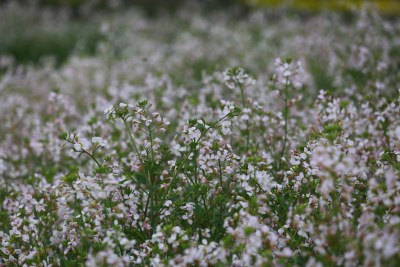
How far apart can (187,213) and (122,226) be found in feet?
1.57

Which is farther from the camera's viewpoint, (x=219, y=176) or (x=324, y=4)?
(x=324, y=4)

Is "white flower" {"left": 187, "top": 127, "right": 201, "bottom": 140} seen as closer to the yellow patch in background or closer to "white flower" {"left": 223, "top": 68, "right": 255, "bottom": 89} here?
"white flower" {"left": 223, "top": 68, "right": 255, "bottom": 89}

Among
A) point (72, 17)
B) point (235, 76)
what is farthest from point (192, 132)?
point (72, 17)

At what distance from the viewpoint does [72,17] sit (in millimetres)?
19312

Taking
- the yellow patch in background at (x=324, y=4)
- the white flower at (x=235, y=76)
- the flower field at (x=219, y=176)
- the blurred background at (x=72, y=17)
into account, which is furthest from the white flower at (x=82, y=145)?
the yellow patch in background at (x=324, y=4)

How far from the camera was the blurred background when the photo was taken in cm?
1433

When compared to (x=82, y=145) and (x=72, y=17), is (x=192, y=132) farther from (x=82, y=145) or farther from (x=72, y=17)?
(x=72, y=17)

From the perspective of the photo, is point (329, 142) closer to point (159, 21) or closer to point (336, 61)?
point (336, 61)

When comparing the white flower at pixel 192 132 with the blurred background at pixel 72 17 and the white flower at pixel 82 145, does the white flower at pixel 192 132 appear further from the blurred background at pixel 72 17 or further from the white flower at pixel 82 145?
→ the blurred background at pixel 72 17

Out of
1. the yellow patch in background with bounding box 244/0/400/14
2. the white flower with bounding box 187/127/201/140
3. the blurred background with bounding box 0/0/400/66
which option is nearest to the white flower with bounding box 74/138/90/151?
the white flower with bounding box 187/127/201/140

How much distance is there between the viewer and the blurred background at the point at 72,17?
14328 mm

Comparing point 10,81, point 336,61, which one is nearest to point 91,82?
point 10,81

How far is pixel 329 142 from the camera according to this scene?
3.56 meters

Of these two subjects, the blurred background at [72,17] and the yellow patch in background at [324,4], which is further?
the yellow patch in background at [324,4]
